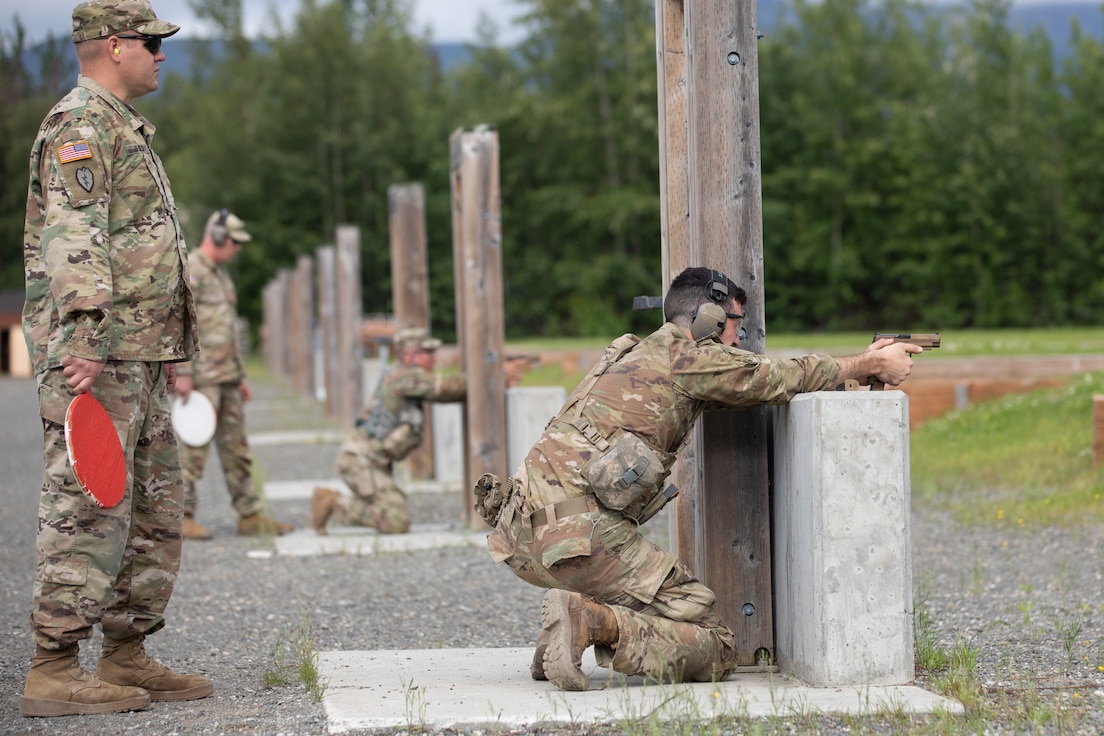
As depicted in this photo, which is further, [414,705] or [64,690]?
[64,690]

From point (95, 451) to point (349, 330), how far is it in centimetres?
1432

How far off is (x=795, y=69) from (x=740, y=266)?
42.0 m

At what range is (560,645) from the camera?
14.0 ft

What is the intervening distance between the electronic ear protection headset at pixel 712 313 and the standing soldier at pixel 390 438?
472cm

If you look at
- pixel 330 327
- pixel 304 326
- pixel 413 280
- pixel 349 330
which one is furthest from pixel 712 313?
pixel 304 326

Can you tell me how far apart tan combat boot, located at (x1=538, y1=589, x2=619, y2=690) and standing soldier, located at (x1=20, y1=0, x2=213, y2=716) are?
1268 mm

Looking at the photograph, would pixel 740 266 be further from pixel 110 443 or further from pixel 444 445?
pixel 444 445

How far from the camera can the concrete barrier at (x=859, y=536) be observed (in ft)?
14.1

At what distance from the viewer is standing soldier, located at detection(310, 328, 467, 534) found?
911 centimetres

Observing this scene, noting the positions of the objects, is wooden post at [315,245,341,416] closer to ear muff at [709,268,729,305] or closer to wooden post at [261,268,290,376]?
wooden post at [261,268,290,376]

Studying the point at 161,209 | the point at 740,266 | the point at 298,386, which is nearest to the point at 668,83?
the point at 740,266

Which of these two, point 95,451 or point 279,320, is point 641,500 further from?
point 279,320

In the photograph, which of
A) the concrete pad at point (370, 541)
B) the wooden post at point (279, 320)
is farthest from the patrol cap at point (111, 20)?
the wooden post at point (279, 320)

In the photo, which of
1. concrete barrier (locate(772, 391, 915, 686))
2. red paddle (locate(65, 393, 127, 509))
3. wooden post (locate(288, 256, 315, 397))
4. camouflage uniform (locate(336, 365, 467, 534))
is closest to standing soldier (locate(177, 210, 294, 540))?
camouflage uniform (locate(336, 365, 467, 534))
